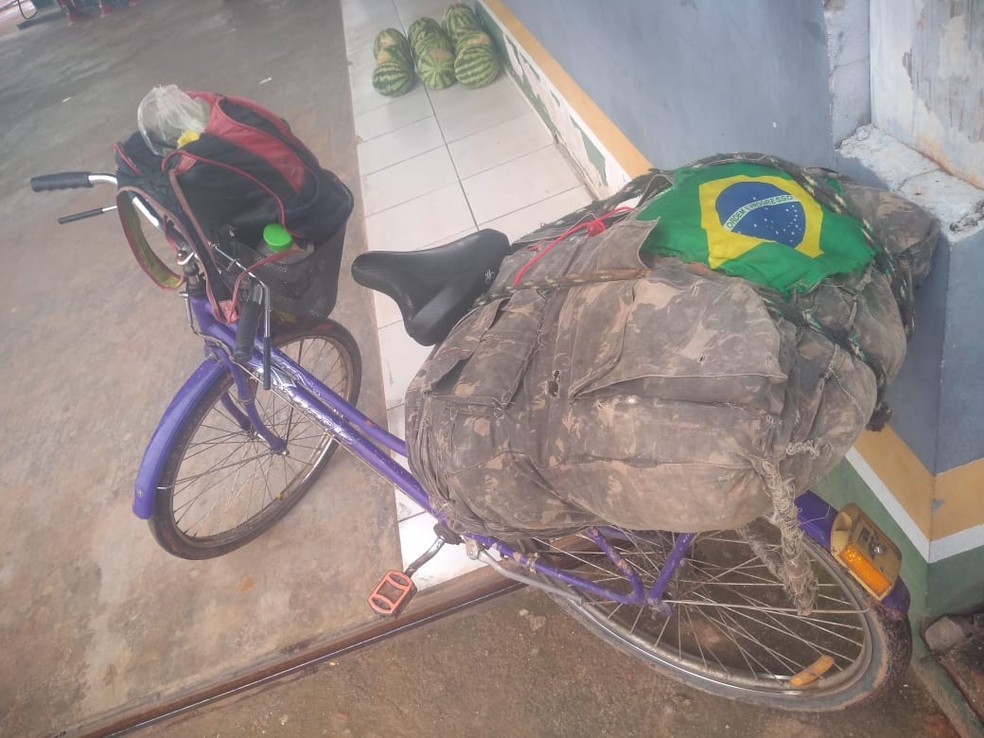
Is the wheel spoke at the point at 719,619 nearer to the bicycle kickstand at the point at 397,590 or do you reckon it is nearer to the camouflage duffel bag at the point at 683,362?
the bicycle kickstand at the point at 397,590

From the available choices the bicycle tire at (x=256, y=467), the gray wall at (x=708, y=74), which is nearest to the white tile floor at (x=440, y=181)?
→ the bicycle tire at (x=256, y=467)

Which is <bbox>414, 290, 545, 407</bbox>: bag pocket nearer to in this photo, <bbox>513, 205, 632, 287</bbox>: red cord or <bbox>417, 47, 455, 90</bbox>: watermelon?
<bbox>513, 205, 632, 287</bbox>: red cord

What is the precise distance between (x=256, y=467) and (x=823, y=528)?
7.47ft

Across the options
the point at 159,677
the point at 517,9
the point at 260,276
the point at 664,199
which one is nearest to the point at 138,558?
the point at 159,677

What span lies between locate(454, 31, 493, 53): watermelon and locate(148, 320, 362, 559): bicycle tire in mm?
3042

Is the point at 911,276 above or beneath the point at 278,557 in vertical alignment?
above

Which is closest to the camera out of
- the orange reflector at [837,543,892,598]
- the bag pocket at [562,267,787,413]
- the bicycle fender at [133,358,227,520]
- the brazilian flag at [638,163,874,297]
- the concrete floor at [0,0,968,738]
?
the bag pocket at [562,267,787,413]

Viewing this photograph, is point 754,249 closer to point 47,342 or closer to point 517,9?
point 517,9

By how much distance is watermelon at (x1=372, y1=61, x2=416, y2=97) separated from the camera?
5.20 meters

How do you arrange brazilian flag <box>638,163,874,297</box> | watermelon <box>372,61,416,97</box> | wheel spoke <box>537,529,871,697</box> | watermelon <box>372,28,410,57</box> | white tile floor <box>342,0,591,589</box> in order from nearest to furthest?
brazilian flag <box>638,163,874,297</box> < wheel spoke <box>537,529,871,697</box> < white tile floor <box>342,0,591,589</box> < watermelon <box>372,61,416,97</box> < watermelon <box>372,28,410,57</box>

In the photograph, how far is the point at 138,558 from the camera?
2.88m

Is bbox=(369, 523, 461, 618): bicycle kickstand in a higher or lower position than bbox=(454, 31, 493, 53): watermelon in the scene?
lower

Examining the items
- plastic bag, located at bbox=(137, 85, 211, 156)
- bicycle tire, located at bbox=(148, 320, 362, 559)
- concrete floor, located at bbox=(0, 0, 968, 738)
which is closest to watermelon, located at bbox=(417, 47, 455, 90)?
concrete floor, located at bbox=(0, 0, 968, 738)

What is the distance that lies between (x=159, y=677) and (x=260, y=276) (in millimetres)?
1497
